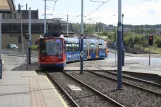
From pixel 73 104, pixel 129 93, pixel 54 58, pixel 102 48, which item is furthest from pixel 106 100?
pixel 102 48

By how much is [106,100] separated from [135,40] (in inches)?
3999

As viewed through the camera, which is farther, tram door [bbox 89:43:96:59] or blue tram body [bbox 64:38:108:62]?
tram door [bbox 89:43:96:59]

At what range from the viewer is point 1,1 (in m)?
18.2

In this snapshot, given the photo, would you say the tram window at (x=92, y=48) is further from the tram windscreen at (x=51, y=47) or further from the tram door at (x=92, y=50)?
the tram windscreen at (x=51, y=47)

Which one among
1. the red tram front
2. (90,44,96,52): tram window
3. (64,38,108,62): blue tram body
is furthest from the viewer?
(90,44,96,52): tram window

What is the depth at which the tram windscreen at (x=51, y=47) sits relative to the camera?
36.2m

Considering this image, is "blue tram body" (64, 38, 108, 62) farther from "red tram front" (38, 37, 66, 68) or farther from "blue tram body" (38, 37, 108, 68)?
"red tram front" (38, 37, 66, 68)

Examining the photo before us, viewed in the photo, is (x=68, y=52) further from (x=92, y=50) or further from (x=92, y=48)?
(x=92, y=50)

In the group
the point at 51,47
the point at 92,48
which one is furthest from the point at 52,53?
the point at 92,48

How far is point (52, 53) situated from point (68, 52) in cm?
898

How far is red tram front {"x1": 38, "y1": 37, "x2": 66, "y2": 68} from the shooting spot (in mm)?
36125

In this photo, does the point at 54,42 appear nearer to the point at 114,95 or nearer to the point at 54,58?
the point at 54,58

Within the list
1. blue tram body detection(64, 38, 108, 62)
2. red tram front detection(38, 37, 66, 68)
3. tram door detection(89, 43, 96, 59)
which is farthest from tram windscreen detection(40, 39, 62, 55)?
tram door detection(89, 43, 96, 59)

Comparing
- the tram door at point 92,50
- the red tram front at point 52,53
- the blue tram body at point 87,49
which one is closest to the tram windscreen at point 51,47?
the red tram front at point 52,53
